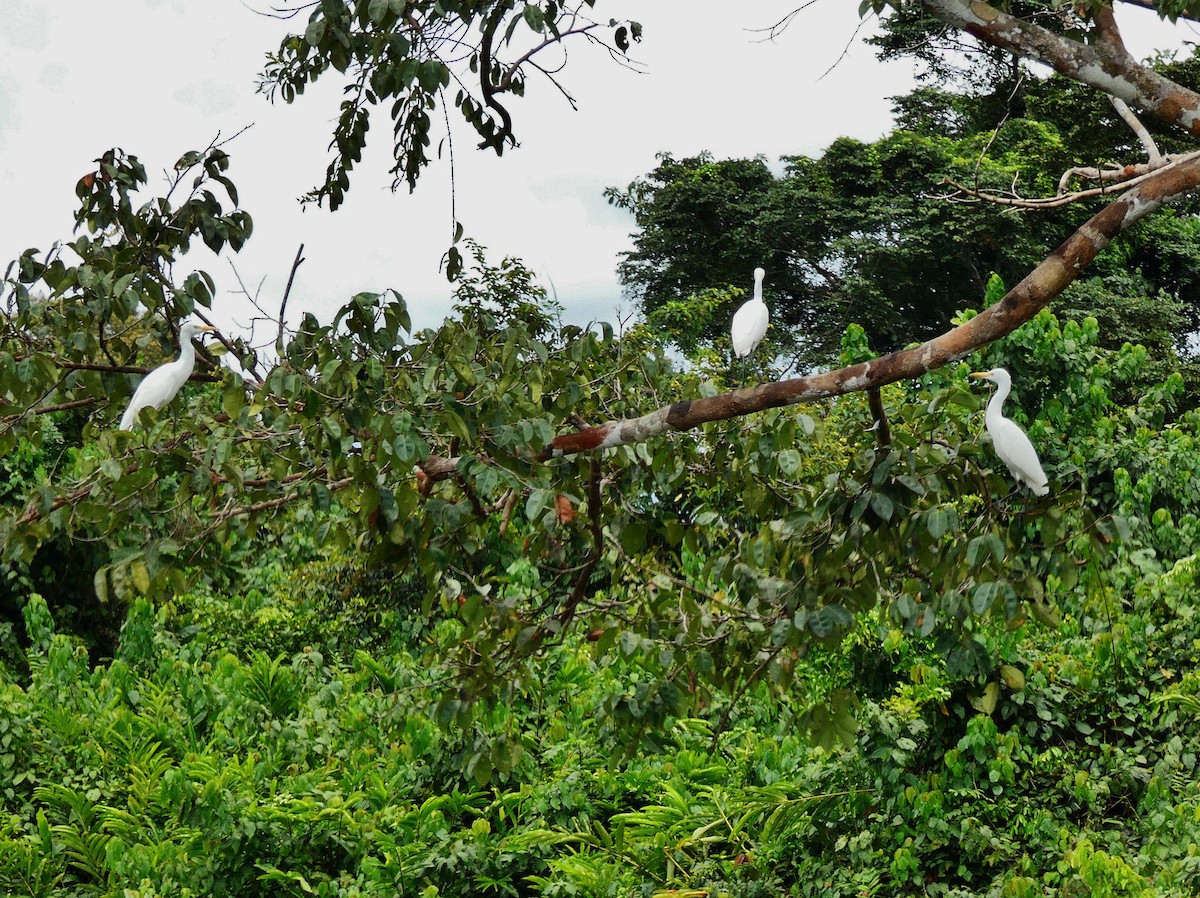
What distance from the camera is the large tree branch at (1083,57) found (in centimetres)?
261

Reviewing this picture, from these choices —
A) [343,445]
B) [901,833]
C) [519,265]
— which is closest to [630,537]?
[343,445]

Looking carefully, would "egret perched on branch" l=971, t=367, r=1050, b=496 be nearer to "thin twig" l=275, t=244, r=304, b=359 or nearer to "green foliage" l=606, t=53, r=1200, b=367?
"thin twig" l=275, t=244, r=304, b=359

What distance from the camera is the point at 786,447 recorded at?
2.87 m

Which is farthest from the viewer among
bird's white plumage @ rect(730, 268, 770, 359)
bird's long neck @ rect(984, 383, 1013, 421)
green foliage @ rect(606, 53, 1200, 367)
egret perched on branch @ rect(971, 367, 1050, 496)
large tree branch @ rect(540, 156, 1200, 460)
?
green foliage @ rect(606, 53, 1200, 367)

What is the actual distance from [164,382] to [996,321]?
191 centimetres

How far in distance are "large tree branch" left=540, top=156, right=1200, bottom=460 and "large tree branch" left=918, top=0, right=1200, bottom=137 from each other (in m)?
0.18

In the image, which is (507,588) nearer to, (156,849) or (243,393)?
(156,849)

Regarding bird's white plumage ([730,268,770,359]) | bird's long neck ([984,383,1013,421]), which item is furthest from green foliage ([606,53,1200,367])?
bird's long neck ([984,383,1013,421])

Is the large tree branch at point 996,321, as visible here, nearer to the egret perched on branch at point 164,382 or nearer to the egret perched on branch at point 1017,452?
the egret perched on branch at point 1017,452

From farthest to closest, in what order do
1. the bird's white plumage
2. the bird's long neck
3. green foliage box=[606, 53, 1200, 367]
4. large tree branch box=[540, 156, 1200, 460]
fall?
green foliage box=[606, 53, 1200, 367]
the bird's white plumage
the bird's long neck
large tree branch box=[540, 156, 1200, 460]

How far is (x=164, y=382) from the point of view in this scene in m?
3.04

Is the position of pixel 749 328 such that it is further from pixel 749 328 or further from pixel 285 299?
pixel 285 299

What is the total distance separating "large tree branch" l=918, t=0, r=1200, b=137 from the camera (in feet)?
8.55

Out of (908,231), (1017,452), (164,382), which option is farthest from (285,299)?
(908,231)
